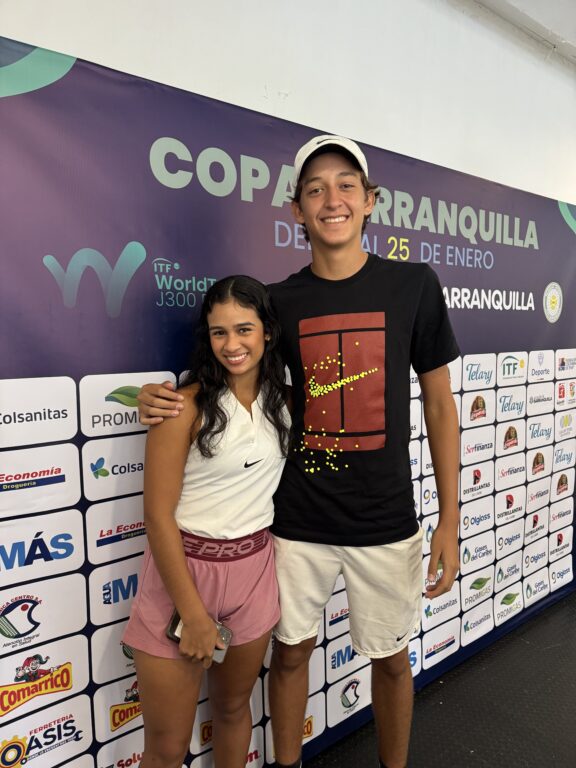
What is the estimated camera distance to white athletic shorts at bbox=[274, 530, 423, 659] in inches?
47.0

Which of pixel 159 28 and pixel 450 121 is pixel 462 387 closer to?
pixel 450 121

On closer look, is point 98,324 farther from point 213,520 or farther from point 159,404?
point 213,520

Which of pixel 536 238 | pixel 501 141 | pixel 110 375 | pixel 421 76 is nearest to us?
pixel 110 375

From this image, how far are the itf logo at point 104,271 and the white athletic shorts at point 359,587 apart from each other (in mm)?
674

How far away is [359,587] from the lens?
1.22 meters

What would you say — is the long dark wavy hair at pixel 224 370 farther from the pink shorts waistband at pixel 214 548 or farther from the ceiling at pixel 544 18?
the ceiling at pixel 544 18

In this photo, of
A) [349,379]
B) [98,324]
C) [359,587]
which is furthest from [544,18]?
[359,587]

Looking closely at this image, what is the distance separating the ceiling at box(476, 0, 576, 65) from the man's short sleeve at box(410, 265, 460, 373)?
1358mm

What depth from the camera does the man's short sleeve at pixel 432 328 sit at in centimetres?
121

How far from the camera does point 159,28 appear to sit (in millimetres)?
1214

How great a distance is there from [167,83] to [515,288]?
154 cm

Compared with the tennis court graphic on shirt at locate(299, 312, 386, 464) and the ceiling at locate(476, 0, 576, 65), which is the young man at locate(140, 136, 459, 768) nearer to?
the tennis court graphic on shirt at locate(299, 312, 386, 464)

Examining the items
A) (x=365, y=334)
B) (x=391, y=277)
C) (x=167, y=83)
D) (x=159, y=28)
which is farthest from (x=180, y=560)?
(x=159, y=28)

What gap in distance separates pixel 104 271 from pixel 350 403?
0.62 meters
